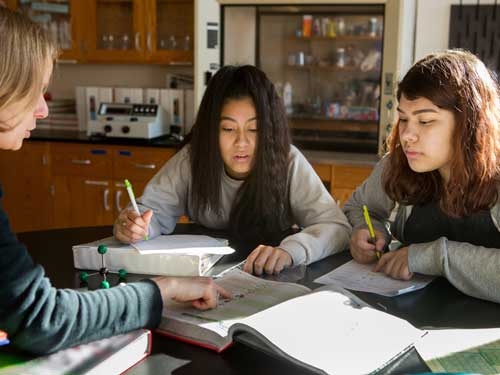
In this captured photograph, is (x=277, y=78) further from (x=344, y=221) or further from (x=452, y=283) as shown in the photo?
(x=452, y=283)

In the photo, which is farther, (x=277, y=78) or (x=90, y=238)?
(x=277, y=78)

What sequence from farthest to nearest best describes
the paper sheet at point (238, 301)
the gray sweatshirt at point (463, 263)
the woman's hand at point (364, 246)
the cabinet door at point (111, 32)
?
the cabinet door at point (111, 32) < the woman's hand at point (364, 246) < the gray sweatshirt at point (463, 263) < the paper sheet at point (238, 301)

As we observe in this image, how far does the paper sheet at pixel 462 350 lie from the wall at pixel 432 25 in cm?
259

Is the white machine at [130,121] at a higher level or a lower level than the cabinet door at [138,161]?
higher

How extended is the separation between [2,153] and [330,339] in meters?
3.36

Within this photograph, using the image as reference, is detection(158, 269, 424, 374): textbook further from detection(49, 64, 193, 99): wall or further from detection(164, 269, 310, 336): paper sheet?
detection(49, 64, 193, 99): wall

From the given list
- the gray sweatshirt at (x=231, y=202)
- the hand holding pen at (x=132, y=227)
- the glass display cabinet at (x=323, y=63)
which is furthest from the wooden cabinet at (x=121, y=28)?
the hand holding pen at (x=132, y=227)

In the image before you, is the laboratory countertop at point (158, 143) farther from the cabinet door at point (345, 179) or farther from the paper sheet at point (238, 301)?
the paper sheet at point (238, 301)

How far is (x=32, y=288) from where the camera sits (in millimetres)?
911

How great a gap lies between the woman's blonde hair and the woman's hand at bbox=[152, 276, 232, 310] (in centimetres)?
37

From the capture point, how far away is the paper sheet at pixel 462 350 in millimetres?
929

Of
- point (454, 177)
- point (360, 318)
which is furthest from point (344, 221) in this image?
point (360, 318)

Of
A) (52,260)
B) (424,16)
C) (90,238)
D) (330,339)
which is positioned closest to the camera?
(330,339)

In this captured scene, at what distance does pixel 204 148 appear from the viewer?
182 centimetres
